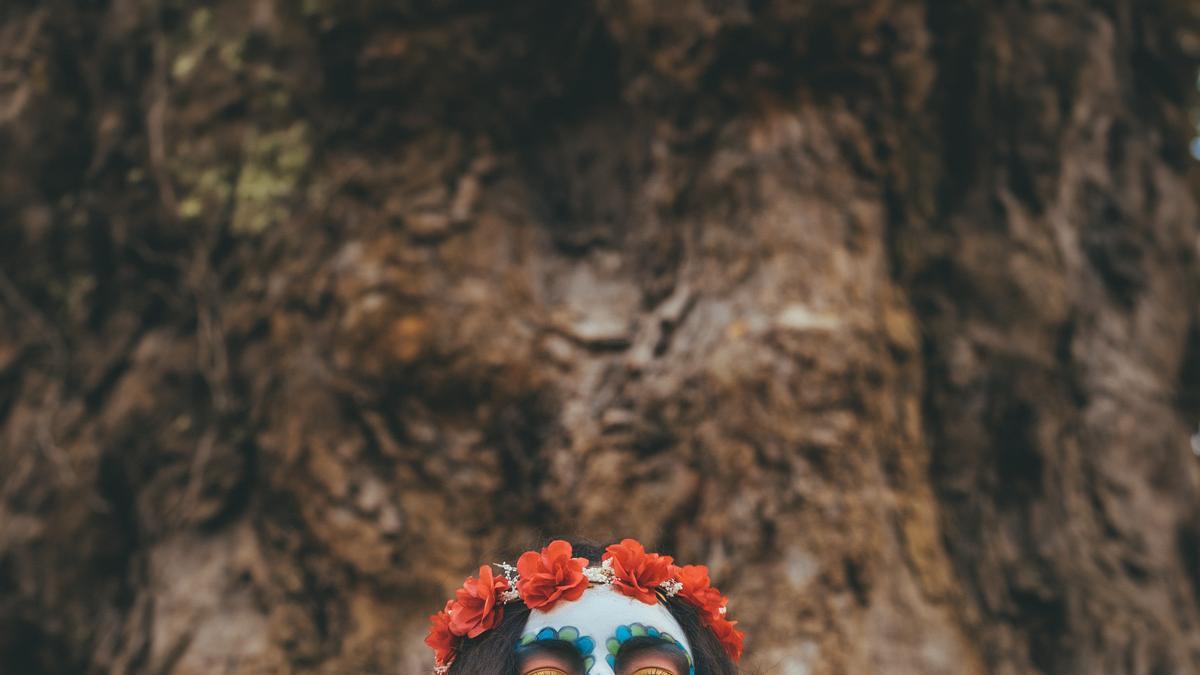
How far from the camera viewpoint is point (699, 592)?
320 cm

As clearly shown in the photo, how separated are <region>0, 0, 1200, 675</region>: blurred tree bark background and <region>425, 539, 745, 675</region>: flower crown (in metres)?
1.01

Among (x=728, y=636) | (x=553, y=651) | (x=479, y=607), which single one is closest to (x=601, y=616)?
(x=553, y=651)

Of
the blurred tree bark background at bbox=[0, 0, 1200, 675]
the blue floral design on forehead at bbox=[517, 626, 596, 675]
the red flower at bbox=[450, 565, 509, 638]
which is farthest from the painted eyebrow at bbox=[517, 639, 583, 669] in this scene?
the blurred tree bark background at bbox=[0, 0, 1200, 675]

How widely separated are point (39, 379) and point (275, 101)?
134 cm

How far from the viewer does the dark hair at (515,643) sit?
2963mm

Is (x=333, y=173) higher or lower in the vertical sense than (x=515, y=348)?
higher

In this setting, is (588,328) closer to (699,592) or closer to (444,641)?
(699,592)

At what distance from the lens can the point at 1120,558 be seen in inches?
191

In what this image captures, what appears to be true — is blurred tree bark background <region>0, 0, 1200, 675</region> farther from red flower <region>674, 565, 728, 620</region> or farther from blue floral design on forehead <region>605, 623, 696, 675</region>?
blue floral design on forehead <region>605, 623, 696, 675</region>

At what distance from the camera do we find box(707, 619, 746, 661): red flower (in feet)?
10.6

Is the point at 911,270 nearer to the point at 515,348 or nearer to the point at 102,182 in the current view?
the point at 515,348

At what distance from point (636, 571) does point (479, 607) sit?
339 mm

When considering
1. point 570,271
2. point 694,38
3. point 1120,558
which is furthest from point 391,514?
point 1120,558

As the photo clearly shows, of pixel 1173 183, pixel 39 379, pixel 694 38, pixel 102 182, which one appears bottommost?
pixel 1173 183
